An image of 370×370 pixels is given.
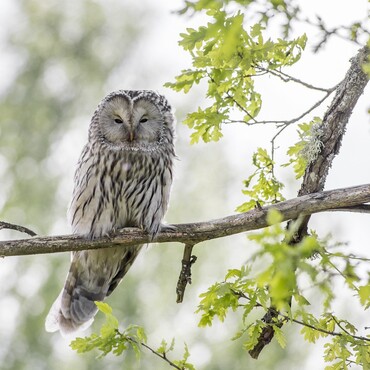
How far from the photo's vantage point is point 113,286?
4785 mm

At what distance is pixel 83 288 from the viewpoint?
4.68 m

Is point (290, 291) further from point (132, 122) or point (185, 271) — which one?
point (132, 122)

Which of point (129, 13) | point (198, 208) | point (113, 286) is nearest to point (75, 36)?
point (129, 13)

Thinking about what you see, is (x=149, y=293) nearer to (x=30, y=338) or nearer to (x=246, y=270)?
(x=30, y=338)

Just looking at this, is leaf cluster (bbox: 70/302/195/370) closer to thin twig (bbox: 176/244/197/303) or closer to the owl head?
thin twig (bbox: 176/244/197/303)

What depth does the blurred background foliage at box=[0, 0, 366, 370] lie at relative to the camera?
11.2 m

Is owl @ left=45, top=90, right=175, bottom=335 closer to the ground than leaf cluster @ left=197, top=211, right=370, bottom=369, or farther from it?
farther from it

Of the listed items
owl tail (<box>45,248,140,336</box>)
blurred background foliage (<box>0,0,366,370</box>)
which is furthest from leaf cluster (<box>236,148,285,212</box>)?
blurred background foliage (<box>0,0,366,370</box>)

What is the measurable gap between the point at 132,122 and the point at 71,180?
5843 mm

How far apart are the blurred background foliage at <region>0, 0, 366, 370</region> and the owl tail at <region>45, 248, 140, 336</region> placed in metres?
5.92

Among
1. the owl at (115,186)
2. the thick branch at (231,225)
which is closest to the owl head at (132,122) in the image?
the owl at (115,186)

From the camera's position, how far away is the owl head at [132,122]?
14.0ft

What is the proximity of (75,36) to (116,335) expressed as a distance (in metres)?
11.2

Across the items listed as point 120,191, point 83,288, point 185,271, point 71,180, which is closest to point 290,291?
point 185,271
